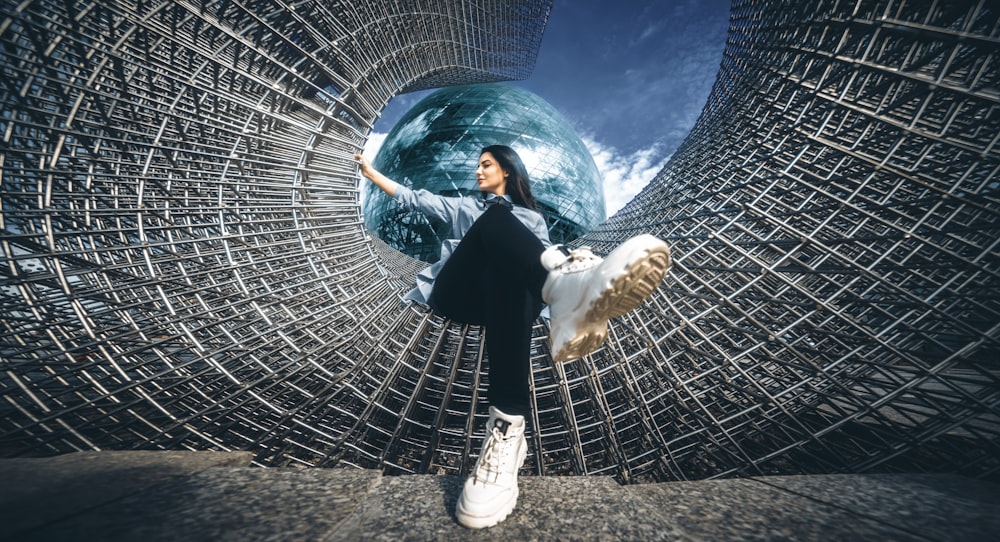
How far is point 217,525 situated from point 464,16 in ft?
10.9

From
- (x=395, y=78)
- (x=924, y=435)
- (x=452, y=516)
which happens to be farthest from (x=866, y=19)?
(x=395, y=78)

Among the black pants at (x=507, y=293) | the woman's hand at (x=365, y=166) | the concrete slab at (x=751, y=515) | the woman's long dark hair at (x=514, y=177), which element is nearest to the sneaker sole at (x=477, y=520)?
the black pants at (x=507, y=293)

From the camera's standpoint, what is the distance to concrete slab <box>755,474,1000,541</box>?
74 centimetres

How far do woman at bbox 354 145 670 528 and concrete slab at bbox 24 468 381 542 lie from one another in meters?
0.33

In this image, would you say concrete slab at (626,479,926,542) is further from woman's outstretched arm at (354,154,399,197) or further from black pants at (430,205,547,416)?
woman's outstretched arm at (354,154,399,197)

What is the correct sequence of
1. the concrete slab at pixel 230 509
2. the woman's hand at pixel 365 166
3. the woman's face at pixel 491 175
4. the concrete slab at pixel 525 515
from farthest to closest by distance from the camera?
the woman's hand at pixel 365 166 → the woman's face at pixel 491 175 → the concrete slab at pixel 525 515 → the concrete slab at pixel 230 509

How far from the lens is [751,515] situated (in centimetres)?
81

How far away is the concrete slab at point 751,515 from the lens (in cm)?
73

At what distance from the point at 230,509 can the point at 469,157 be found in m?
6.43

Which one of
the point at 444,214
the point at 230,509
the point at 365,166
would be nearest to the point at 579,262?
the point at 444,214

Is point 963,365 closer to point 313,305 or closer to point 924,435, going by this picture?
point 924,435

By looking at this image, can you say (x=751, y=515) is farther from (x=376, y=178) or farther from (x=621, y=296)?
(x=376, y=178)

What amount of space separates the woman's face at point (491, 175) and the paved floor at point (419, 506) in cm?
116

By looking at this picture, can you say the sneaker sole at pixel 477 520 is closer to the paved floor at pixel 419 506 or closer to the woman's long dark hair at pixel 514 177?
the paved floor at pixel 419 506
